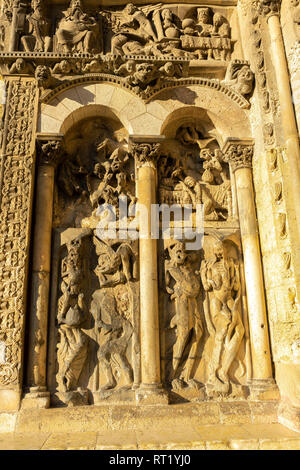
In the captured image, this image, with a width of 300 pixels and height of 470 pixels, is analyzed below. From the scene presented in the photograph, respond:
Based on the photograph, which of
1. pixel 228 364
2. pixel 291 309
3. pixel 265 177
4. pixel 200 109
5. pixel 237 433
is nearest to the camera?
pixel 237 433

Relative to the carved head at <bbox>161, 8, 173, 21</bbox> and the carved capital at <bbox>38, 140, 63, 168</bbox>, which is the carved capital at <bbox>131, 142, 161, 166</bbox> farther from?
the carved head at <bbox>161, 8, 173, 21</bbox>

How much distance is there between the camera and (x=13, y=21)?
7250 millimetres

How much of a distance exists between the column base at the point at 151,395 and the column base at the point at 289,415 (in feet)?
5.27

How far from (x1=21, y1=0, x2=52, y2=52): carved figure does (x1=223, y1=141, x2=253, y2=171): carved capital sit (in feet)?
12.4

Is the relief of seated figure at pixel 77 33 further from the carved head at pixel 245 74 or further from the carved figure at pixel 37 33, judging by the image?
the carved head at pixel 245 74

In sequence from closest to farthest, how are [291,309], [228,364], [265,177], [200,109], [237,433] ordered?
[237,433] < [291,309] < [228,364] < [265,177] < [200,109]

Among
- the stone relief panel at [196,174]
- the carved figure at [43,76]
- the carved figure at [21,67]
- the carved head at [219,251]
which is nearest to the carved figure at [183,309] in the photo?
the carved head at [219,251]

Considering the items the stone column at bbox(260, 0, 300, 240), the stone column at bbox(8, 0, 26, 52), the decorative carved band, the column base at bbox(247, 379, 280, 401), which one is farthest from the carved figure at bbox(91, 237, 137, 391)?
the stone column at bbox(8, 0, 26, 52)

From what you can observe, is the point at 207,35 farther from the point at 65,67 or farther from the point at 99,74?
the point at 65,67

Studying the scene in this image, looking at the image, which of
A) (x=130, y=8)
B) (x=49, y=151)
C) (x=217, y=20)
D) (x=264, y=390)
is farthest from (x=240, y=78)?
(x=264, y=390)

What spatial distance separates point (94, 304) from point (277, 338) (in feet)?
9.36

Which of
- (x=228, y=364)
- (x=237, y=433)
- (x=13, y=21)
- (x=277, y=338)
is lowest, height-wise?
(x=237, y=433)

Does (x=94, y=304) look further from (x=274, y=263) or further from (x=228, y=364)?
(x=274, y=263)

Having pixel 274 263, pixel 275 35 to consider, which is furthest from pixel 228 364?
pixel 275 35
